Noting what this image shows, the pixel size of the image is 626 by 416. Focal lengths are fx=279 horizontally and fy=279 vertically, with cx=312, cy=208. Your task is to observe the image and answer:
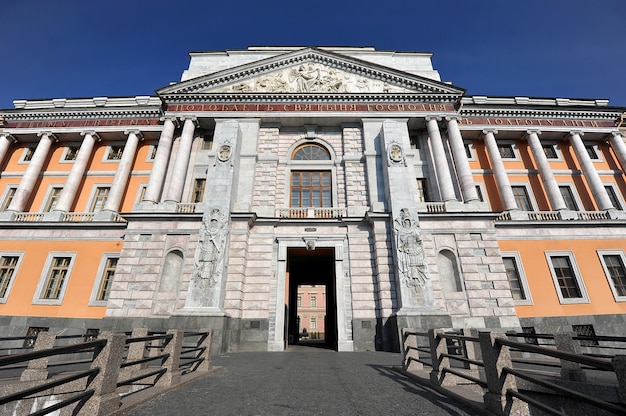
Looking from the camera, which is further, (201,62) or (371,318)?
(201,62)

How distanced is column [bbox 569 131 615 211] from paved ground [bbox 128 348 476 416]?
73.0ft

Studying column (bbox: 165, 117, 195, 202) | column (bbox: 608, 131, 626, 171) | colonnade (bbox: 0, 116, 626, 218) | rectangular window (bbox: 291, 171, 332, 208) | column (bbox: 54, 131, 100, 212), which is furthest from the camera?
column (bbox: 608, 131, 626, 171)

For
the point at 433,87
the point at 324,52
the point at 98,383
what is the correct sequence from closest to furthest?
the point at 98,383 < the point at 433,87 < the point at 324,52

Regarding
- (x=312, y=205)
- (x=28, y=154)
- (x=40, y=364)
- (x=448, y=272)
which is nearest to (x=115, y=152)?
(x=28, y=154)

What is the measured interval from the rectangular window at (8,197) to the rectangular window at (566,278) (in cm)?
3815

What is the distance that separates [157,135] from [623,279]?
111ft

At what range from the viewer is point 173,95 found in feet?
64.3

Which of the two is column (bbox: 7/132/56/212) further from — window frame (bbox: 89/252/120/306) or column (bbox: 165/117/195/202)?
column (bbox: 165/117/195/202)

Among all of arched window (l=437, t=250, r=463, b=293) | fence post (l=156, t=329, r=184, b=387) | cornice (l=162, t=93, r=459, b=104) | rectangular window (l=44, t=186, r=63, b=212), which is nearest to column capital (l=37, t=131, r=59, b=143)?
rectangular window (l=44, t=186, r=63, b=212)

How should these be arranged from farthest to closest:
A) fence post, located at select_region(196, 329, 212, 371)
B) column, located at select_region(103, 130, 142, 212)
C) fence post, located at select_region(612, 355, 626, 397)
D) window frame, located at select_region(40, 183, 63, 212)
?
window frame, located at select_region(40, 183, 63, 212)
column, located at select_region(103, 130, 142, 212)
fence post, located at select_region(196, 329, 212, 371)
fence post, located at select_region(612, 355, 626, 397)

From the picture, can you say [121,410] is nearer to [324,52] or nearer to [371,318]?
[371,318]

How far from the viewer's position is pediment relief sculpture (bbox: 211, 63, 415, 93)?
2028 centimetres

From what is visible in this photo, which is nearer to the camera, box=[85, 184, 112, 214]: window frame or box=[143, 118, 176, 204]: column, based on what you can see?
box=[143, 118, 176, 204]: column

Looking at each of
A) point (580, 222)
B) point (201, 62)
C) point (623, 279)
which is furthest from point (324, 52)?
point (623, 279)
